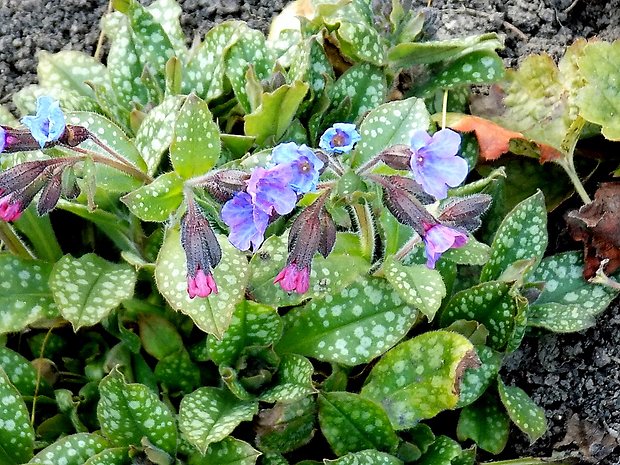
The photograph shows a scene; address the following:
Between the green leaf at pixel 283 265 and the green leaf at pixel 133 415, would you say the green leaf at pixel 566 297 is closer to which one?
the green leaf at pixel 283 265

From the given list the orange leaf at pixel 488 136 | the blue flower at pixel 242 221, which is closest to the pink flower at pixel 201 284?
the blue flower at pixel 242 221

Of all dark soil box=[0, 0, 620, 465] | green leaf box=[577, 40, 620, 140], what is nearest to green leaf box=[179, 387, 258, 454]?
dark soil box=[0, 0, 620, 465]

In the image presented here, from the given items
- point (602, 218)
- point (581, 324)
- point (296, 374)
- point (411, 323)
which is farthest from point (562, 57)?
point (296, 374)

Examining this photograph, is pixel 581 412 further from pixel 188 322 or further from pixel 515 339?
pixel 188 322

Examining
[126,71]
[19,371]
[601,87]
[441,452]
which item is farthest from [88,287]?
[601,87]

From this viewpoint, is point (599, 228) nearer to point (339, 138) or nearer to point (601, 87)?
point (601, 87)
